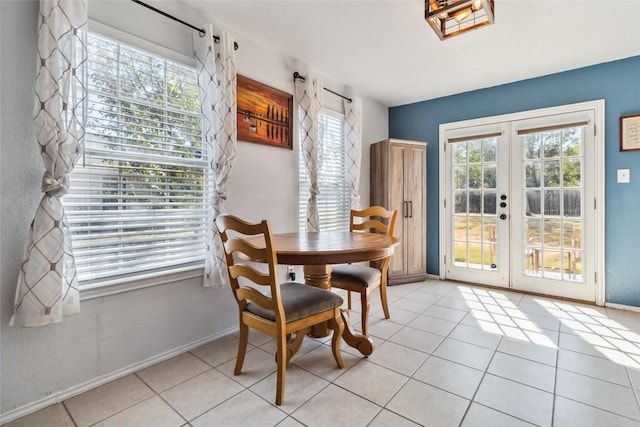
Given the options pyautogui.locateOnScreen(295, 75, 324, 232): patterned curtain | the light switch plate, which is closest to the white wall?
pyautogui.locateOnScreen(295, 75, 324, 232): patterned curtain

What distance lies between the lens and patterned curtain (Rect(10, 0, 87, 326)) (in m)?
1.44

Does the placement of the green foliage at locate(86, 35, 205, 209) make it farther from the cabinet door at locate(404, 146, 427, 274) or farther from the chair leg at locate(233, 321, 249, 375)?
the cabinet door at locate(404, 146, 427, 274)

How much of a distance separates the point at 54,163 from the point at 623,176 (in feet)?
14.8

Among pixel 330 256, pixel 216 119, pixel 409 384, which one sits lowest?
pixel 409 384

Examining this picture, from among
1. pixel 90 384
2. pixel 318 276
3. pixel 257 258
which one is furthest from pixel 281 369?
pixel 90 384

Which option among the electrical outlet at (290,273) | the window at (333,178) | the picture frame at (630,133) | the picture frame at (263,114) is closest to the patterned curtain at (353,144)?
the window at (333,178)

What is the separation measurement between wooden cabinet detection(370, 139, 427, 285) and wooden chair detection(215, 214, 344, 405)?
2.13 metres

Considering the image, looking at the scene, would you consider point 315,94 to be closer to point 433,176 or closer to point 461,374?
point 433,176

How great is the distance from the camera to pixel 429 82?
3.50 m

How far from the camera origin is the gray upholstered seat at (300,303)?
5.34 ft

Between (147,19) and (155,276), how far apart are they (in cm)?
166

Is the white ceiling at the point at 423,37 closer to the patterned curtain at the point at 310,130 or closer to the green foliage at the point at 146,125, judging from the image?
the patterned curtain at the point at 310,130

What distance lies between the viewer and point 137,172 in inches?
75.3

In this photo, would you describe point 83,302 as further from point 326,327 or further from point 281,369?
point 326,327
